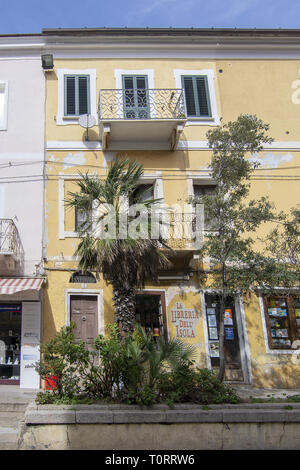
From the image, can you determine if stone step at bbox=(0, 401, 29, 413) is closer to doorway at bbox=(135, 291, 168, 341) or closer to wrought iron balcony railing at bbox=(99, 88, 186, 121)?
doorway at bbox=(135, 291, 168, 341)

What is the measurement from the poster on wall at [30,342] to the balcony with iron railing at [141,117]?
17.6ft

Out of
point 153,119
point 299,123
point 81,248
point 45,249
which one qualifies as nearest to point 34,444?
point 81,248

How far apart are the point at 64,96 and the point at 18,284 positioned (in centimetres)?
639

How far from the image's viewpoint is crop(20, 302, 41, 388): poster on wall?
11.9m

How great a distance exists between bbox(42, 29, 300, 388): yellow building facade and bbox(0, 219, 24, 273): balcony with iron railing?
749mm

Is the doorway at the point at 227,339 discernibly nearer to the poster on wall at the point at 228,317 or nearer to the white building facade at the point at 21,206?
the poster on wall at the point at 228,317

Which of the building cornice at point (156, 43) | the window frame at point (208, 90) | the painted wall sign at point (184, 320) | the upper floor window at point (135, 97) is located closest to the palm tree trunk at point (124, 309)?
the painted wall sign at point (184, 320)

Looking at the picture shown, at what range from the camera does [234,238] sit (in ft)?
32.4

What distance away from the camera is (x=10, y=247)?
1216cm

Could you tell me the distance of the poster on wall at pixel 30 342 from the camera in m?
11.9

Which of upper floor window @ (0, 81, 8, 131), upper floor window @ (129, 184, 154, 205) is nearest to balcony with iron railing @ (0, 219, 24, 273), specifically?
upper floor window @ (0, 81, 8, 131)

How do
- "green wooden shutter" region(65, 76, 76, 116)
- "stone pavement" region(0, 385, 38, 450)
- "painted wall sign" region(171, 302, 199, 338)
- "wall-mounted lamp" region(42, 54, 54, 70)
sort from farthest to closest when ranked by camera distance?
"wall-mounted lamp" region(42, 54, 54, 70) → "green wooden shutter" region(65, 76, 76, 116) → "painted wall sign" region(171, 302, 199, 338) → "stone pavement" region(0, 385, 38, 450)

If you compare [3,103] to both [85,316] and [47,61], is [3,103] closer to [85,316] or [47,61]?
[47,61]
